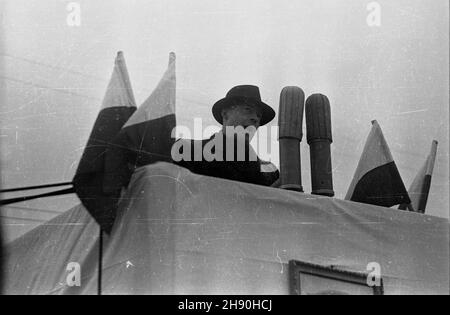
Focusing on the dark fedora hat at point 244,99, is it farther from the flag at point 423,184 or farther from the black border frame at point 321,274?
the black border frame at point 321,274

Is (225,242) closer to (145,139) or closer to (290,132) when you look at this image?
(145,139)

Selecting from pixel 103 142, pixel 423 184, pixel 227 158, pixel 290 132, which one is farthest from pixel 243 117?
pixel 423 184

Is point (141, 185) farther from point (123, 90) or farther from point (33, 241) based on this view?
point (33, 241)

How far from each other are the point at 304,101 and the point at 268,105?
0.56m

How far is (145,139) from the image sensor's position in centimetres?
446

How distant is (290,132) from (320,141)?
0.97ft

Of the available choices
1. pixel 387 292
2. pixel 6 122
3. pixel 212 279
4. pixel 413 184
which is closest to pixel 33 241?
pixel 6 122

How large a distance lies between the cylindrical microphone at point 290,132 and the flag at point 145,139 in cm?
83

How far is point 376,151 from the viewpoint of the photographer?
545cm

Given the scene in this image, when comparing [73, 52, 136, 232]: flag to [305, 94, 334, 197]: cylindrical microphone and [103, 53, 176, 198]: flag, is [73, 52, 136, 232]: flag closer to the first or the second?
[103, 53, 176, 198]: flag

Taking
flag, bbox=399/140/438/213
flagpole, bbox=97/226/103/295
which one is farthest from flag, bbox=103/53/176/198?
flag, bbox=399/140/438/213

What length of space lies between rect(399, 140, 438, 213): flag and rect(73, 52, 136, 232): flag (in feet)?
9.04

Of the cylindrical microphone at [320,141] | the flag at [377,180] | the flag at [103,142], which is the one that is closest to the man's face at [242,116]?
the cylindrical microphone at [320,141]

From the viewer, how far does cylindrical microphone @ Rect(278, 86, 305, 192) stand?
4.90m
